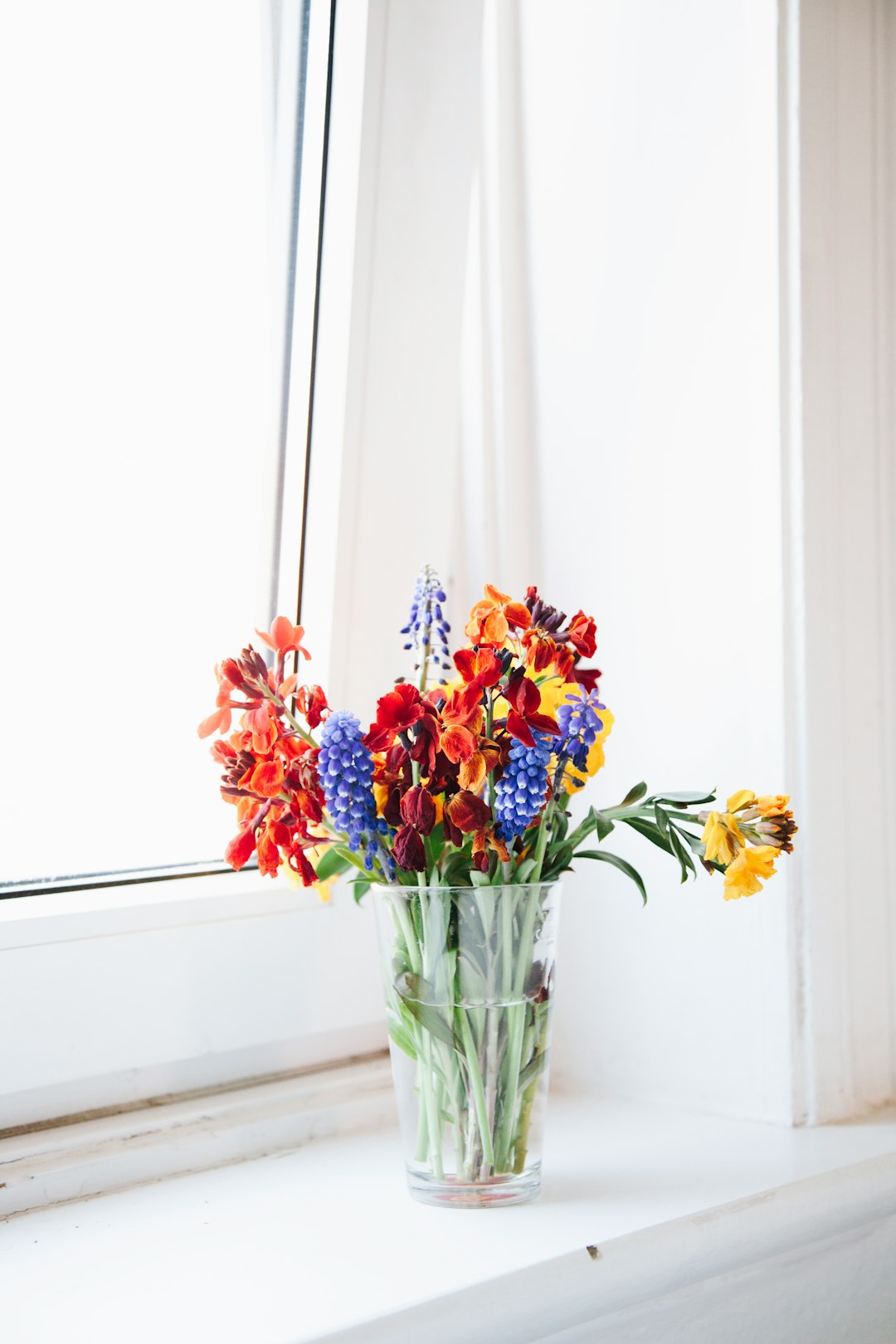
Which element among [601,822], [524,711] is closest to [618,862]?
[601,822]

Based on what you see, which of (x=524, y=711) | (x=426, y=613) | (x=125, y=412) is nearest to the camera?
(x=524, y=711)

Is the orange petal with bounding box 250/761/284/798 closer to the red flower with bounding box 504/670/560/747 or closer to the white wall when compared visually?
the red flower with bounding box 504/670/560/747

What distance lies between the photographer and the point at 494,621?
2.08ft

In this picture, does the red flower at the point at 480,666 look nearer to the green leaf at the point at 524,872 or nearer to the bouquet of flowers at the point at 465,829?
the bouquet of flowers at the point at 465,829

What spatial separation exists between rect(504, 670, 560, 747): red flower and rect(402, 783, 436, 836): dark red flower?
6 cm

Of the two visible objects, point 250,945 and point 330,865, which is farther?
point 250,945

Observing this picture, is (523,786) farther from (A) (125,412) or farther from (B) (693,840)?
(A) (125,412)

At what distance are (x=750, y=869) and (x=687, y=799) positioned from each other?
3.0 inches

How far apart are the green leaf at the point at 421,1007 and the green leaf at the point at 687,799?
0.19 meters

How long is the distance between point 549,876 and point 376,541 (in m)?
0.35

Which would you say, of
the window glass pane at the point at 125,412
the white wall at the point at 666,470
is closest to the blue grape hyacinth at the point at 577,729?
the white wall at the point at 666,470

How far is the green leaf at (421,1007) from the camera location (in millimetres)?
677

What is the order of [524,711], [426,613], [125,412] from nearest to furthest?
1. [524,711]
2. [426,613]
3. [125,412]

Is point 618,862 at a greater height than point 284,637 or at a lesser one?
lesser
